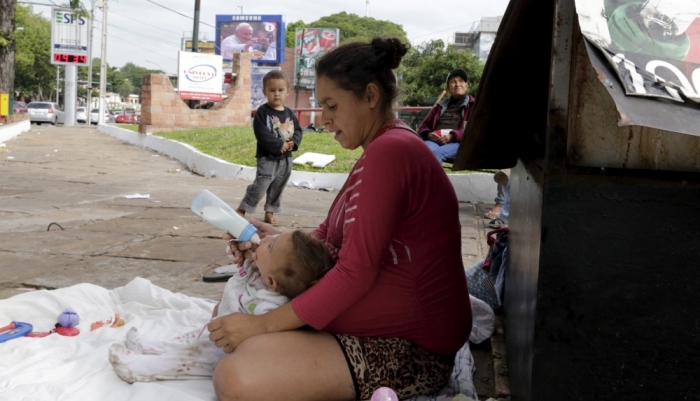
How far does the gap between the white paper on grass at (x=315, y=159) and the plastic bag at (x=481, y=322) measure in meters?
7.55

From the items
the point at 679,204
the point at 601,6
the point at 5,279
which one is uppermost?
the point at 601,6

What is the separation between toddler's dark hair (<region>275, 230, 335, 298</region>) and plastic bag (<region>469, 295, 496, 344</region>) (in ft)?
3.07

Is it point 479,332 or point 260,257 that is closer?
point 260,257

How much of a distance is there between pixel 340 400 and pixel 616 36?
134cm

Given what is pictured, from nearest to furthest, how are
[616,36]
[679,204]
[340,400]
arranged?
[616,36], [679,204], [340,400]

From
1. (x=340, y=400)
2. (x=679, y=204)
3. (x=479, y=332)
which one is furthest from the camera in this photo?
(x=479, y=332)

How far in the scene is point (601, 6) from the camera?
1.45 meters

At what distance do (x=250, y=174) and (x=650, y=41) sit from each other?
9689 mm

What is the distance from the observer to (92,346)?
8.86 feet

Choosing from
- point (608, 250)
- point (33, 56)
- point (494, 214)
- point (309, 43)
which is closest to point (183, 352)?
point (608, 250)

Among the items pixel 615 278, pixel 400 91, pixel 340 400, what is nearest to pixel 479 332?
pixel 340 400

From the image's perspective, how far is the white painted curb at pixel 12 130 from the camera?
17928 millimetres

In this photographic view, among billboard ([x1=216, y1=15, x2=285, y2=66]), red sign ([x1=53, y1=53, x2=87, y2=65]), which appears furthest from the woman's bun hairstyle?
billboard ([x1=216, y1=15, x2=285, y2=66])

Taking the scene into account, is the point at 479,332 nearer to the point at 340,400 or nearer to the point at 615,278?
the point at 340,400
